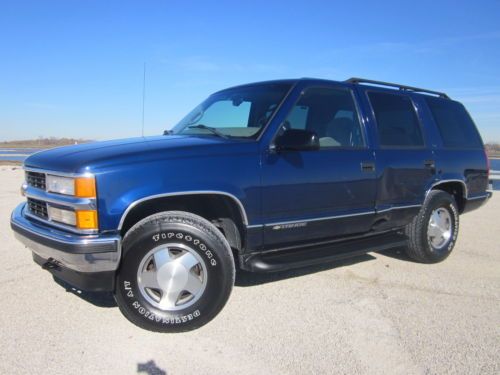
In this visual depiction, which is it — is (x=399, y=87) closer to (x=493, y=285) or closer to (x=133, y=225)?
(x=493, y=285)

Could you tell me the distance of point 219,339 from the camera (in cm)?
297

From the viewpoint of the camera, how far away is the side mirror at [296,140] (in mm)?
3352

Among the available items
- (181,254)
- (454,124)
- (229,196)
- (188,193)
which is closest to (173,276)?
(181,254)

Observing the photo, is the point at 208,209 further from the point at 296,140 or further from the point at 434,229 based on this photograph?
the point at 434,229

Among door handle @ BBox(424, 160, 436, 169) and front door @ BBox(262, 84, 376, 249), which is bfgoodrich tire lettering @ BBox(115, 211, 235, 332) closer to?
front door @ BBox(262, 84, 376, 249)

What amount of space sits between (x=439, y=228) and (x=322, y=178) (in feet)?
7.27

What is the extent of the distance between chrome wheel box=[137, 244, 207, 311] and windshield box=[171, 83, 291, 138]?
3.82 feet

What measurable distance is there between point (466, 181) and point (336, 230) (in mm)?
2379

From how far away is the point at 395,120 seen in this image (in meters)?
4.61

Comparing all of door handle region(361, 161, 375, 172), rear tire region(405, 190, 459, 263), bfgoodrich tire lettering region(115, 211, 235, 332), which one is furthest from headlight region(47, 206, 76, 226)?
rear tire region(405, 190, 459, 263)

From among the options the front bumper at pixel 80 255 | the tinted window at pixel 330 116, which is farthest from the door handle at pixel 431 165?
the front bumper at pixel 80 255

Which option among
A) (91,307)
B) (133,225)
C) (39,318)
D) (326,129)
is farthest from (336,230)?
(39,318)

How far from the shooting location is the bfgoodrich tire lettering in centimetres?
300

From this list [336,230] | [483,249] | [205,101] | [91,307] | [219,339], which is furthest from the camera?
[483,249]
